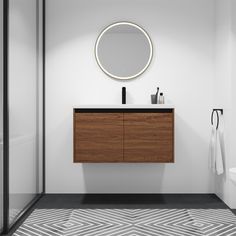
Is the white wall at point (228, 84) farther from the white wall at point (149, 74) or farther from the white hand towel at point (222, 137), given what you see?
the white wall at point (149, 74)

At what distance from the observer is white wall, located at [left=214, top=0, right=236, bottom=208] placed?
383 centimetres

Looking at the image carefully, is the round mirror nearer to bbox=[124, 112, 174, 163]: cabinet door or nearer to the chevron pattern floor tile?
bbox=[124, 112, 174, 163]: cabinet door

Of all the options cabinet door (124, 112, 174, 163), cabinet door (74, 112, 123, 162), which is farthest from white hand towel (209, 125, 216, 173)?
cabinet door (74, 112, 123, 162)

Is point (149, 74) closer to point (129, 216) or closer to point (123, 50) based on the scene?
point (123, 50)

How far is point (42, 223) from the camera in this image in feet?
11.1

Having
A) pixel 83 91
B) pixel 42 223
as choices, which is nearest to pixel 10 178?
pixel 42 223

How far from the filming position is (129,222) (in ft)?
11.1

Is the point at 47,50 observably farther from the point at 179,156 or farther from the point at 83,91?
the point at 179,156

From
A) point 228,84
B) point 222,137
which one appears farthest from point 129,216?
point 228,84

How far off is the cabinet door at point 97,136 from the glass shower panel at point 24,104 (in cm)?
46

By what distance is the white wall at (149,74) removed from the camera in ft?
14.6

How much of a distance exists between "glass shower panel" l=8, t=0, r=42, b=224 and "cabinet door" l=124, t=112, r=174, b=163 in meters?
0.93

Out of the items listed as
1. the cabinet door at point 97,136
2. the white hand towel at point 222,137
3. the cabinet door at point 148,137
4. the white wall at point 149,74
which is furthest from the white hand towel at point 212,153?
the cabinet door at point 97,136

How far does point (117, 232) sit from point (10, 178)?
0.94 meters
